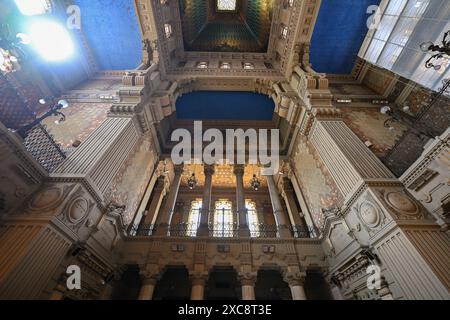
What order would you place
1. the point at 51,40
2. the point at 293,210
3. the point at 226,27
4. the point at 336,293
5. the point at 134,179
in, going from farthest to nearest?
the point at 226,27
the point at 293,210
the point at 51,40
the point at 134,179
the point at 336,293

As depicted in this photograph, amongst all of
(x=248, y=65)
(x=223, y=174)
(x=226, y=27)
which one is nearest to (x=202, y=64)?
(x=248, y=65)

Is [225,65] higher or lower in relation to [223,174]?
higher

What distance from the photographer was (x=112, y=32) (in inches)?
439

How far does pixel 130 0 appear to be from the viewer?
9.92 m

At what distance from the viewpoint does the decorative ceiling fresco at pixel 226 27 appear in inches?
534

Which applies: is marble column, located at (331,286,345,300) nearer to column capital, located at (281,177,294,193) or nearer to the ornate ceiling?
column capital, located at (281,177,294,193)

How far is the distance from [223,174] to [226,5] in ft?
40.1

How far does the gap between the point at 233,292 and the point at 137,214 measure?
5767mm

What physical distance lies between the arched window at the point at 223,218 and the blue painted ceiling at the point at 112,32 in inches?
431

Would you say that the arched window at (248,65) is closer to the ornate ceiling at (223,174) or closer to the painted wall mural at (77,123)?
the ornate ceiling at (223,174)

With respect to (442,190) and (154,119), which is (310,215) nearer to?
(442,190)

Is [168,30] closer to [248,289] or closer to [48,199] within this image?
[48,199]
